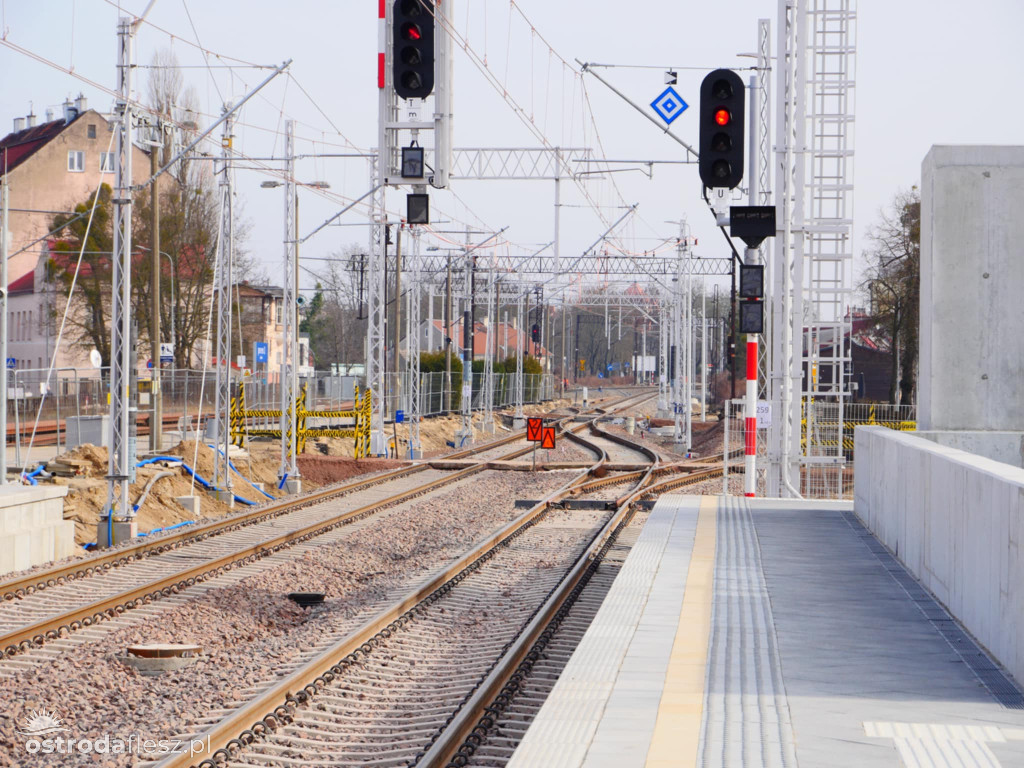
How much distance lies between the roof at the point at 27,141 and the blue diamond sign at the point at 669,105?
56393mm

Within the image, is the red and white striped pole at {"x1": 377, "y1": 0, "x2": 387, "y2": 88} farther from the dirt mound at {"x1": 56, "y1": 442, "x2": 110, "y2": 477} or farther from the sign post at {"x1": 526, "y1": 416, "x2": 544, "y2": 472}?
the sign post at {"x1": 526, "y1": 416, "x2": 544, "y2": 472}

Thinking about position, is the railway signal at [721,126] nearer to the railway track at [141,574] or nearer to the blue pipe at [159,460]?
the railway track at [141,574]

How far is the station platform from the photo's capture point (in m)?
5.27

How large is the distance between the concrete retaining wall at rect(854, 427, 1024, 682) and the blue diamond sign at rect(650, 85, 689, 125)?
8.62 m

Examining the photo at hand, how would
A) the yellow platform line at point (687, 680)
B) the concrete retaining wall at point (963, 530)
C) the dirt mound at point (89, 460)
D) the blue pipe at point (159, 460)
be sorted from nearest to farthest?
1. the yellow platform line at point (687, 680)
2. the concrete retaining wall at point (963, 530)
3. the blue pipe at point (159, 460)
4. the dirt mound at point (89, 460)

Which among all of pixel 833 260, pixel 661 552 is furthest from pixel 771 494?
pixel 661 552

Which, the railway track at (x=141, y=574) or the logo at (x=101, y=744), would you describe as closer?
the logo at (x=101, y=744)

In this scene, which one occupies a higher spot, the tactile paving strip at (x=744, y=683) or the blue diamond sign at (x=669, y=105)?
the blue diamond sign at (x=669, y=105)

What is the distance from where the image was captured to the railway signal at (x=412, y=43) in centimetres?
1331

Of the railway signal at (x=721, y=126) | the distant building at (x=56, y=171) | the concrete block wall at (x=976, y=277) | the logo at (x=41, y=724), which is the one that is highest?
the distant building at (x=56, y=171)

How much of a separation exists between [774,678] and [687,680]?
502mm

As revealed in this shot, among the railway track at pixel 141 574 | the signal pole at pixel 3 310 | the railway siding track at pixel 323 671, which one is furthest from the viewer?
the signal pole at pixel 3 310

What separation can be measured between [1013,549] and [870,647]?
1251 millimetres

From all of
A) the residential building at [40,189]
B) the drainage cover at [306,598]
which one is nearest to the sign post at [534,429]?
the drainage cover at [306,598]
